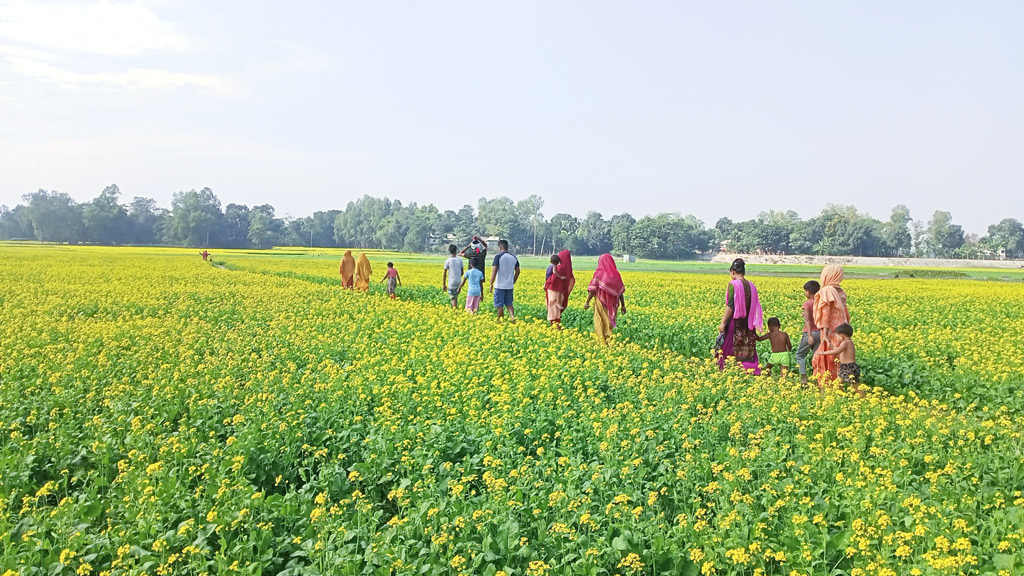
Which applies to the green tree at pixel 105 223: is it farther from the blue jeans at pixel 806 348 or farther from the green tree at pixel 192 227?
the blue jeans at pixel 806 348

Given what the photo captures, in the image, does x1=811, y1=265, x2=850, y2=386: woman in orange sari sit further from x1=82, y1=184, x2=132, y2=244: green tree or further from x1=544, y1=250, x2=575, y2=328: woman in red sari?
x1=82, y1=184, x2=132, y2=244: green tree

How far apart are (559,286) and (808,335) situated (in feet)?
16.8

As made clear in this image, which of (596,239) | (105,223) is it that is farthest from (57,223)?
(596,239)

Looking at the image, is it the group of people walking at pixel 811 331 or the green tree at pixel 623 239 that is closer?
the group of people walking at pixel 811 331

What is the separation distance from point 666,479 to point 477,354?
455cm

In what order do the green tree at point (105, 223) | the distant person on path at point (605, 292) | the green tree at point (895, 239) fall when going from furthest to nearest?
1. the green tree at point (895, 239)
2. the green tree at point (105, 223)
3. the distant person on path at point (605, 292)

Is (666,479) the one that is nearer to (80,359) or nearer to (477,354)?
(477,354)

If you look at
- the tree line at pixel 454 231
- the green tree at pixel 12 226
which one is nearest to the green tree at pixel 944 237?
the tree line at pixel 454 231

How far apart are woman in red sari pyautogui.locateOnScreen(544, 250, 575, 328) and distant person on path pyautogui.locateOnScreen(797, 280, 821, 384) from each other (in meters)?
4.75

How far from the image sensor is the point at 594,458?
519 centimetres

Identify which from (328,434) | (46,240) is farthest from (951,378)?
(46,240)

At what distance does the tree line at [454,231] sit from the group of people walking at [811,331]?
105 metres

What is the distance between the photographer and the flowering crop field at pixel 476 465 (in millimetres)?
3830

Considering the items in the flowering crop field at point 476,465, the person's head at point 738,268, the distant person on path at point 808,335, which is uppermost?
the person's head at point 738,268
